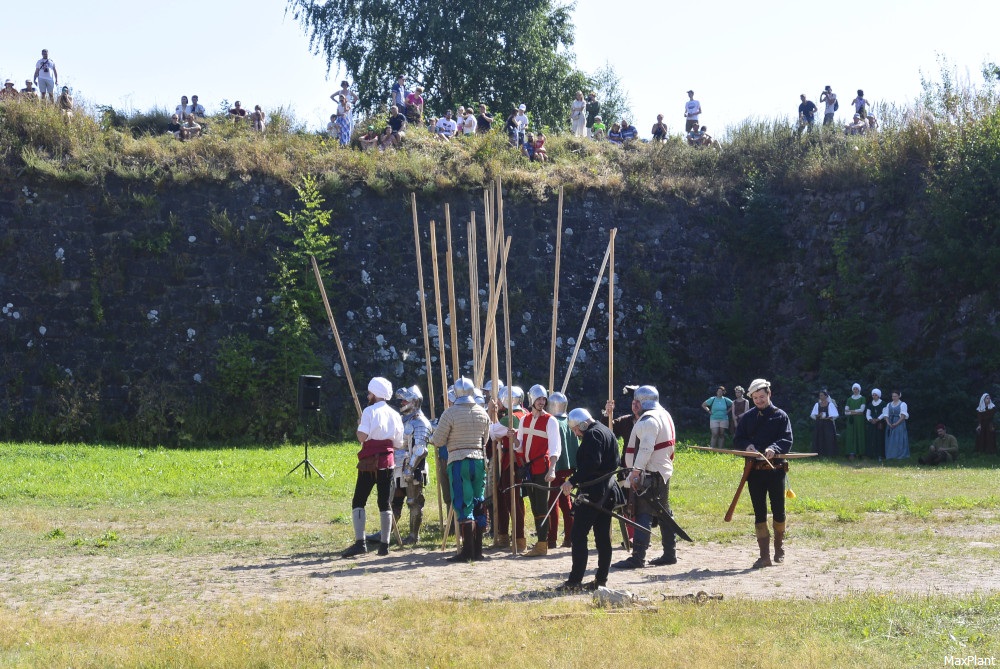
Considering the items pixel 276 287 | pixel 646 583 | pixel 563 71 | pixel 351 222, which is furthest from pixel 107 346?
pixel 563 71

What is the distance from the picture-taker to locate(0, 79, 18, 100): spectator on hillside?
85.4ft

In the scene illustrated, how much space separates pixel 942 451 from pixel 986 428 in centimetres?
173

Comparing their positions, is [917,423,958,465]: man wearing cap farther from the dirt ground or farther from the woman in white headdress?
the dirt ground

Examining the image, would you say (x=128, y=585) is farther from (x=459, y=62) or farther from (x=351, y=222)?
(x=459, y=62)

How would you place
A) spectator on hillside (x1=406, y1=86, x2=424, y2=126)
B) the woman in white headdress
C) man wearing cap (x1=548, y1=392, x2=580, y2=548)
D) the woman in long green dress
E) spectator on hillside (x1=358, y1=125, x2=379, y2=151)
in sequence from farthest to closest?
spectator on hillside (x1=406, y1=86, x2=424, y2=126) < spectator on hillside (x1=358, y1=125, x2=379, y2=151) < the woman in long green dress < the woman in white headdress < man wearing cap (x1=548, y1=392, x2=580, y2=548)

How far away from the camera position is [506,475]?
12.2 meters

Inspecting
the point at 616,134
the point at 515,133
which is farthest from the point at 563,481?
the point at 616,134

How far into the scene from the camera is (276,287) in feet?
82.2

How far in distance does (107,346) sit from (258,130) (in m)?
7.43

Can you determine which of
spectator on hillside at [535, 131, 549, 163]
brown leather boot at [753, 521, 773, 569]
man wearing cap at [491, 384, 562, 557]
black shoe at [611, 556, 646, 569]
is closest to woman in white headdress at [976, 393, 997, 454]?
spectator on hillside at [535, 131, 549, 163]

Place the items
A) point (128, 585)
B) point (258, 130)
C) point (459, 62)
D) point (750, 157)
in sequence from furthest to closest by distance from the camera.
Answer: point (459, 62)
point (750, 157)
point (258, 130)
point (128, 585)

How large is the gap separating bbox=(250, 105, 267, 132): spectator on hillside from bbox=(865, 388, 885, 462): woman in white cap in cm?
1625

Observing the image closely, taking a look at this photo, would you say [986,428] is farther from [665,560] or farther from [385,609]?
[385,609]

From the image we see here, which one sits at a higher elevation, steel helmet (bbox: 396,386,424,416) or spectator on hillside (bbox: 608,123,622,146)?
→ spectator on hillside (bbox: 608,123,622,146)
